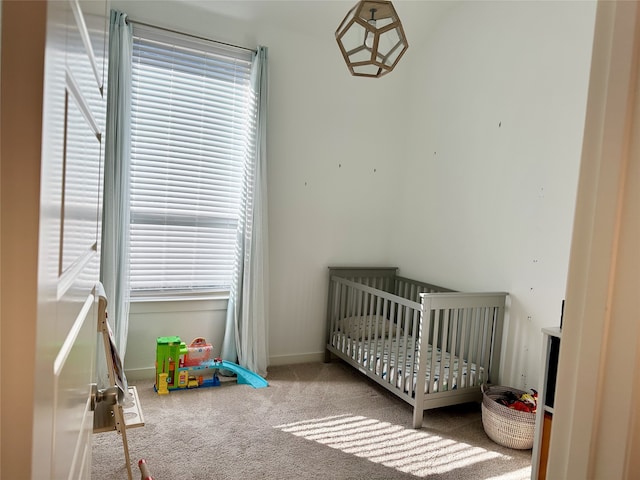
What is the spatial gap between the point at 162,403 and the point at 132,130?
1.79 m

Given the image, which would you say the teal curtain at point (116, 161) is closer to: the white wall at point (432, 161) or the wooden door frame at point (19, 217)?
the white wall at point (432, 161)

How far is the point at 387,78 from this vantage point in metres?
3.80

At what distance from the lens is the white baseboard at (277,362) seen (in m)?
3.16

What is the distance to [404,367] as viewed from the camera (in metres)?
2.75

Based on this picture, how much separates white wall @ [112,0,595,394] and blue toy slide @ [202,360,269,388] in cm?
24

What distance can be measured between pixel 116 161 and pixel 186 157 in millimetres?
495

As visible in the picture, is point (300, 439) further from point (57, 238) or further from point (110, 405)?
point (57, 238)

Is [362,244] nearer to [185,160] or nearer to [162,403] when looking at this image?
[185,160]

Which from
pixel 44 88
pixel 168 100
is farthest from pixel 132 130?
pixel 44 88

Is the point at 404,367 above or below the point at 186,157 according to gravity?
below

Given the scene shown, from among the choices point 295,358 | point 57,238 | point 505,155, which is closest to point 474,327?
point 505,155

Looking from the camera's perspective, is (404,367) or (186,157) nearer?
(404,367)

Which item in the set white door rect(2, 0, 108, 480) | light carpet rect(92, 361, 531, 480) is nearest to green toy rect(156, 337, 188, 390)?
light carpet rect(92, 361, 531, 480)

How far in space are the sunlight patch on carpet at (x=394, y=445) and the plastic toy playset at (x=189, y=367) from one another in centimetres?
73
